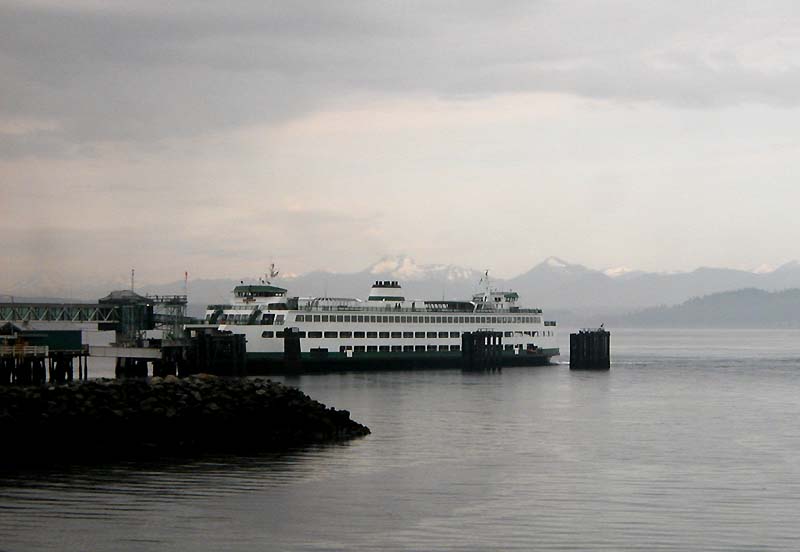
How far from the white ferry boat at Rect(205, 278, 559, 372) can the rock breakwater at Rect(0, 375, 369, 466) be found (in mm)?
47764

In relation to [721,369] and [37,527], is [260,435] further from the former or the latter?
[721,369]

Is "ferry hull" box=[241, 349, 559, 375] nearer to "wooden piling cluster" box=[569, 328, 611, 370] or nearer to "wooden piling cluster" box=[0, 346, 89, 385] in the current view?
"wooden piling cluster" box=[569, 328, 611, 370]

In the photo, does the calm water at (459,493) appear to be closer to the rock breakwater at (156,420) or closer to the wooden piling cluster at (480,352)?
the rock breakwater at (156,420)

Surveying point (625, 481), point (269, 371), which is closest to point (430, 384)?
point (269, 371)

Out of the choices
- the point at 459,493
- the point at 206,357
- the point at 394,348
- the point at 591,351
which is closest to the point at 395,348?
the point at 394,348

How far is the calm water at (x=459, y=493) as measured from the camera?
29.4 metres

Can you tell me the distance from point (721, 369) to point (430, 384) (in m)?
38.7

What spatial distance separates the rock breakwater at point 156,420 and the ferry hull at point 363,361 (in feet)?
151

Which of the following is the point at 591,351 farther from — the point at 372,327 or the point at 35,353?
the point at 35,353

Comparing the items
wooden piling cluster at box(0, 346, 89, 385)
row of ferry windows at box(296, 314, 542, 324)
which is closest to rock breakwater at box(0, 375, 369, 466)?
wooden piling cluster at box(0, 346, 89, 385)

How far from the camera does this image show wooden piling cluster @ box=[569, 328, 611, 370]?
11075 cm

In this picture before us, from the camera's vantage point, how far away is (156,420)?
45125mm

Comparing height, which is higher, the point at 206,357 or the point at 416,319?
the point at 416,319

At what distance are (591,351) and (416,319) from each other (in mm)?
16515
